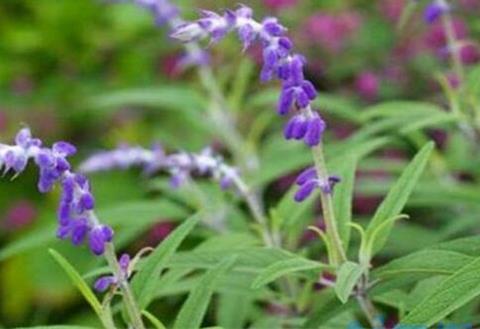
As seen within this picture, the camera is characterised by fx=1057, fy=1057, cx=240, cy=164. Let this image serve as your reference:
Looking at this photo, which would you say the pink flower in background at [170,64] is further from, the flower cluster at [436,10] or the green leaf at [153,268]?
the green leaf at [153,268]

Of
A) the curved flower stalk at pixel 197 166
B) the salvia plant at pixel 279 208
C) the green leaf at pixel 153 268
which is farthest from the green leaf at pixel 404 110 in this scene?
the green leaf at pixel 153 268

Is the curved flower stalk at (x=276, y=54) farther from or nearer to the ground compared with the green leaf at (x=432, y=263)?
farther from the ground

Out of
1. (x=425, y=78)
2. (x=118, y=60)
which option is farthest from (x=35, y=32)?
(x=425, y=78)

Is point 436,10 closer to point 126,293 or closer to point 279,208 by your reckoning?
point 279,208

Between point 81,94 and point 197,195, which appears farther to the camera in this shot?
point 81,94

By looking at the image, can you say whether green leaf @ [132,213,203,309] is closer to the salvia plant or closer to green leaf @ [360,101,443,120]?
the salvia plant

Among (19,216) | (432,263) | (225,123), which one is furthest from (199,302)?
(19,216)

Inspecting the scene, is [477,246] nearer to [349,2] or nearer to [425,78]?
[425,78]
